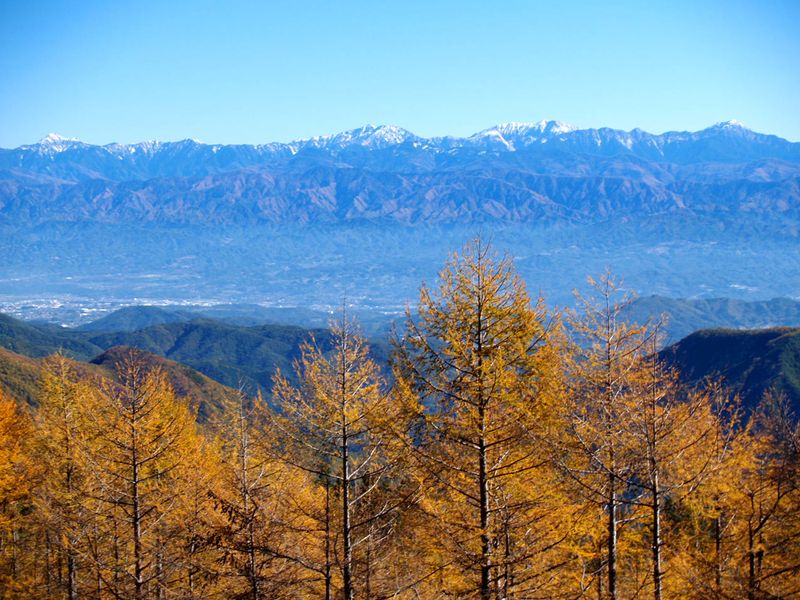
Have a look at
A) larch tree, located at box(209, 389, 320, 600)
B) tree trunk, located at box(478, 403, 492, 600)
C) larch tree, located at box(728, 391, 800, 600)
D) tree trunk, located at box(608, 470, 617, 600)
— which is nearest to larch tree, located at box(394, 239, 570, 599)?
tree trunk, located at box(478, 403, 492, 600)

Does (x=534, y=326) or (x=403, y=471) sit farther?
(x=403, y=471)

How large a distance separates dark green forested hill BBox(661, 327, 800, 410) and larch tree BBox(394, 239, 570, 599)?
11243cm

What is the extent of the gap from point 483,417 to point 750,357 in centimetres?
14728

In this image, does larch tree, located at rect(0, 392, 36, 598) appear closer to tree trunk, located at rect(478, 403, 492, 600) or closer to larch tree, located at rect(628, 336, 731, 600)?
tree trunk, located at rect(478, 403, 492, 600)

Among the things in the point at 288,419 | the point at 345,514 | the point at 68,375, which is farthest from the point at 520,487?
the point at 68,375

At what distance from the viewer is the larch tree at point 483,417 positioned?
1438 cm

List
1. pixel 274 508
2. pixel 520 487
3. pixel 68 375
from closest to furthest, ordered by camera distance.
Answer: pixel 520 487 < pixel 274 508 < pixel 68 375

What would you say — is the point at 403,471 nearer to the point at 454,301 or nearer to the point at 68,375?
the point at 454,301

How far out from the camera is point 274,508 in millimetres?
19250

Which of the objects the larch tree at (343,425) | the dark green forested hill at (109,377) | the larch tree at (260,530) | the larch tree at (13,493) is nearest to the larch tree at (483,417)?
the larch tree at (343,425)

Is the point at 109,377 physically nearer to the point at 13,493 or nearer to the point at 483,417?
the point at 13,493

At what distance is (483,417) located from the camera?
568 inches

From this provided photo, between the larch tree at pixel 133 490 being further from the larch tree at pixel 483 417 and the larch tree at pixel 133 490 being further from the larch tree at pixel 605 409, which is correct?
the larch tree at pixel 605 409

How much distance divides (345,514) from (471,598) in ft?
11.5
